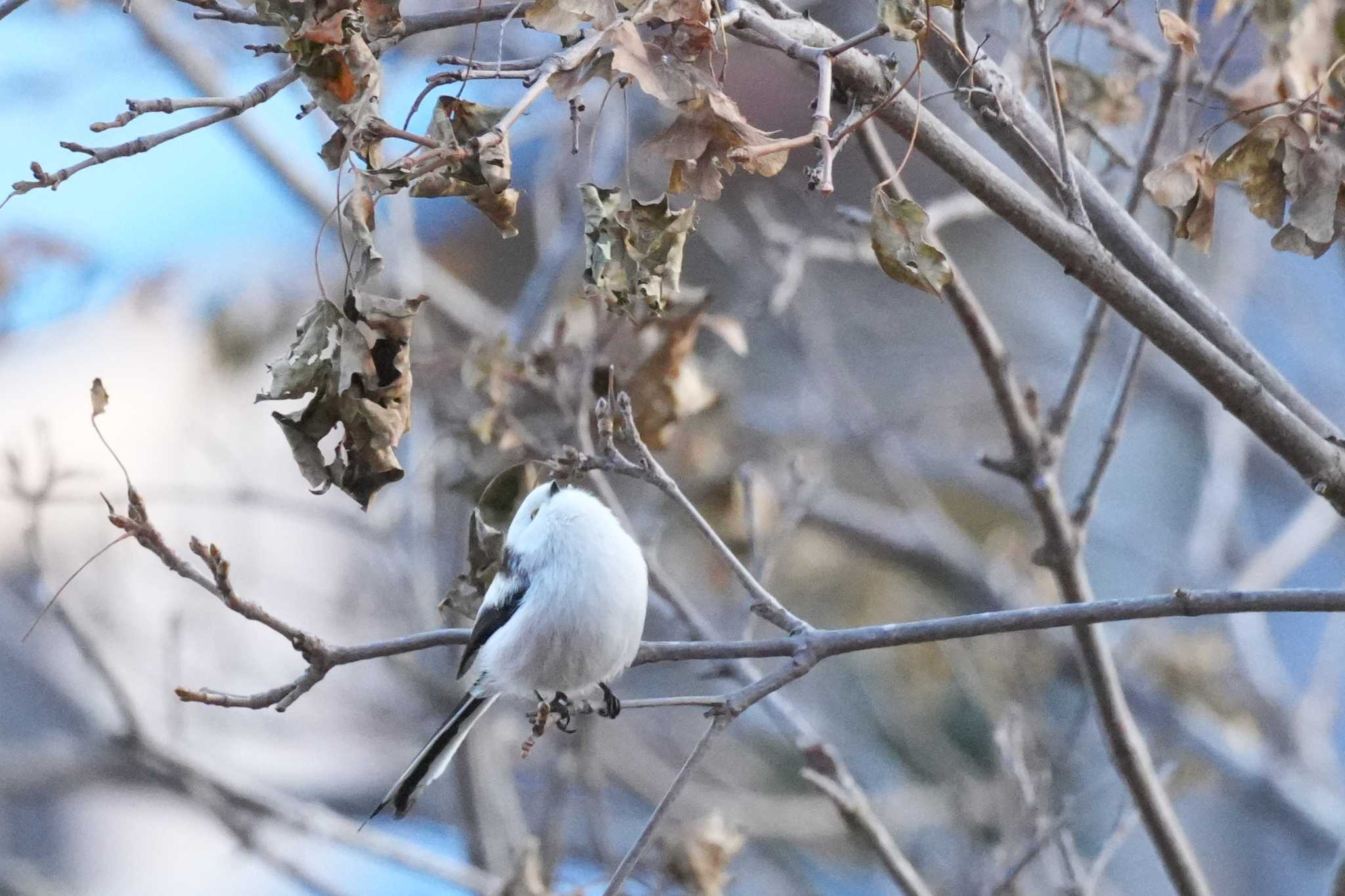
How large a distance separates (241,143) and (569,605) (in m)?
2.73

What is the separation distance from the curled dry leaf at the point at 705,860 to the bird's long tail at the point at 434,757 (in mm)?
513

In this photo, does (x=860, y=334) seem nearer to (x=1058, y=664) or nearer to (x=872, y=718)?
(x=872, y=718)

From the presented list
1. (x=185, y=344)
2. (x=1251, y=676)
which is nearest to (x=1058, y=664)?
(x=1251, y=676)

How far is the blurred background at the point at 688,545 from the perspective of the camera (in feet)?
10.4

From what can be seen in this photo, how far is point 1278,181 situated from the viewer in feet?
5.50

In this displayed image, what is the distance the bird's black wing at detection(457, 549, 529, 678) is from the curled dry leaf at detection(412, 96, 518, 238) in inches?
40.5

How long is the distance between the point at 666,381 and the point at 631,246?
1.18 m

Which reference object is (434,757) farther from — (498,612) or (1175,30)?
(1175,30)

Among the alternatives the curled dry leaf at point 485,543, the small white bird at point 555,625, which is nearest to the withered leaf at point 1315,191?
the curled dry leaf at point 485,543

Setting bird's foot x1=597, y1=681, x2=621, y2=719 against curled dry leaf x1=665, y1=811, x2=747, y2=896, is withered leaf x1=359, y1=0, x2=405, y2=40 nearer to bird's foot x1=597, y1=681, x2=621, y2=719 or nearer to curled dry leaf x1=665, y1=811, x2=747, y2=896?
bird's foot x1=597, y1=681, x2=621, y2=719

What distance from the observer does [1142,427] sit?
6891mm

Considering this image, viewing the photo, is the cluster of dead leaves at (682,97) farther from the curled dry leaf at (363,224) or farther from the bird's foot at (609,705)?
the bird's foot at (609,705)

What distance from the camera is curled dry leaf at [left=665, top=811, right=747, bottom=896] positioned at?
251 cm

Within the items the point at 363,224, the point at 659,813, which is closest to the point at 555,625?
the point at 659,813
